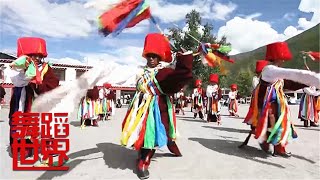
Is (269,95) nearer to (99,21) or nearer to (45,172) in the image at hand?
(99,21)

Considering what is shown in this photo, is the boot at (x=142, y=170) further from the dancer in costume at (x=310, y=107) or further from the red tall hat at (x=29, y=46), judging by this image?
the dancer in costume at (x=310, y=107)

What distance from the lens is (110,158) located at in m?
5.93

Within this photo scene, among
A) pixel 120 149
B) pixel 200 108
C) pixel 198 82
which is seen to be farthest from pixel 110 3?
pixel 198 82

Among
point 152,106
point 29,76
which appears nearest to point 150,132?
point 152,106

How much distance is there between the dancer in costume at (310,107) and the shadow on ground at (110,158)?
7.64m

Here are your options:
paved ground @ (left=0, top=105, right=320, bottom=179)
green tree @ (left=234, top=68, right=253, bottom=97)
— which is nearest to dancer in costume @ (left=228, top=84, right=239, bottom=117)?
paved ground @ (left=0, top=105, right=320, bottom=179)

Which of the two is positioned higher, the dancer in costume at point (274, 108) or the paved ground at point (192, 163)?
the dancer in costume at point (274, 108)

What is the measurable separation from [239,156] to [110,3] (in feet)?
10.9

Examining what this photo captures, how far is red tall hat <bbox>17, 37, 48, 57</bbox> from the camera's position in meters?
5.55

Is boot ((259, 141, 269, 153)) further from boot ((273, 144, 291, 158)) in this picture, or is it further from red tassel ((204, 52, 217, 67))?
red tassel ((204, 52, 217, 67))

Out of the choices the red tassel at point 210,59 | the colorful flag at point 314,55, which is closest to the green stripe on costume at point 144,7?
the red tassel at point 210,59

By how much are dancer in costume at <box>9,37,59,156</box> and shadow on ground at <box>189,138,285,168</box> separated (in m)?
3.20

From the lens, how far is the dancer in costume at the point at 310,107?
12281mm

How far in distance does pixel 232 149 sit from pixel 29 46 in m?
3.98
